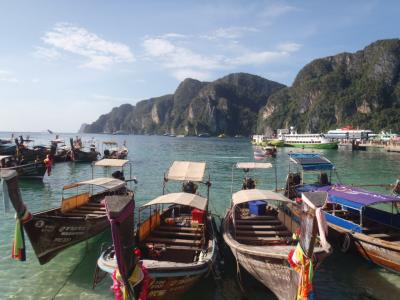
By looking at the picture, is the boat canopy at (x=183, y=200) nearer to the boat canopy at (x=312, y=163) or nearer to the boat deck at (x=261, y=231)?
the boat deck at (x=261, y=231)

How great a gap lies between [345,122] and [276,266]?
195419 mm

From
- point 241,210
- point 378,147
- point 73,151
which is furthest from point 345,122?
point 241,210

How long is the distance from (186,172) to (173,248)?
7.30 m

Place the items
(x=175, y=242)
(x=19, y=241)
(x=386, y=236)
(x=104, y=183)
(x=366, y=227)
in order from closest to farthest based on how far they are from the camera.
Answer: (x=19, y=241) < (x=175, y=242) < (x=386, y=236) < (x=366, y=227) < (x=104, y=183)

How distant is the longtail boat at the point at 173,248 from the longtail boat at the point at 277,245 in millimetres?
1252

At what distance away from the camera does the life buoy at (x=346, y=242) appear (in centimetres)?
1523

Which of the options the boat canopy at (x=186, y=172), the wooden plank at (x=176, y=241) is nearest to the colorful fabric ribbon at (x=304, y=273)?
the wooden plank at (x=176, y=241)

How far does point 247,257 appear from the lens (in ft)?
39.8

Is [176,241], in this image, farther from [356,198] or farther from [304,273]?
[356,198]

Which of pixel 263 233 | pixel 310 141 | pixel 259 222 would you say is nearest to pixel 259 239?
pixel 263 233

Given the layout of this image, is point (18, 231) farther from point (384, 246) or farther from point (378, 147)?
point (378, 147)

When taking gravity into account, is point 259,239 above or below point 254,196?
below

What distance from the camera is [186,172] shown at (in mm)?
20031

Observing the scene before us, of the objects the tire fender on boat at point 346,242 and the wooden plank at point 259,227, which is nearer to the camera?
the tire fender on boat at point 346,242
